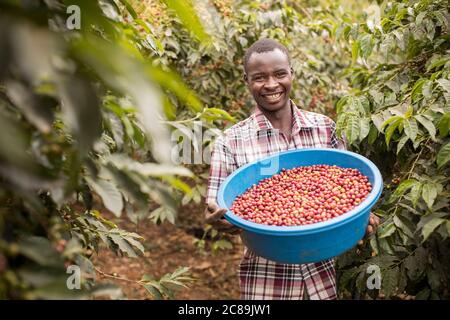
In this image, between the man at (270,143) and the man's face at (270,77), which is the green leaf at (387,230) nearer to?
the man at (270,143)

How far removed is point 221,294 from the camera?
3.59m

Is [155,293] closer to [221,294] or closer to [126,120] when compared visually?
[126,120]

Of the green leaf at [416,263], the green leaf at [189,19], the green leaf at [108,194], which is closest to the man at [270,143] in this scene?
the green leaf at [416,263]

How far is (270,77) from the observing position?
1986 mm

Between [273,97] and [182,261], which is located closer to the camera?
[273,97]

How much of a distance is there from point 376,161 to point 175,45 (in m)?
1.48

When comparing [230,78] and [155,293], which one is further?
[230,78]

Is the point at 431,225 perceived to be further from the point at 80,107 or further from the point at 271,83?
the point at 80,107

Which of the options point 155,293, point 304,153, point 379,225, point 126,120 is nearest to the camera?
point 126,120

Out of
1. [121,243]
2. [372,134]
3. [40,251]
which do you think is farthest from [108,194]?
[372,134]

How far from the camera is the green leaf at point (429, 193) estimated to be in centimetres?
162

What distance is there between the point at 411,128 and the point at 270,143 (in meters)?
0.61

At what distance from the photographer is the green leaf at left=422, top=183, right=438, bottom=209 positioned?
5.32 feet
